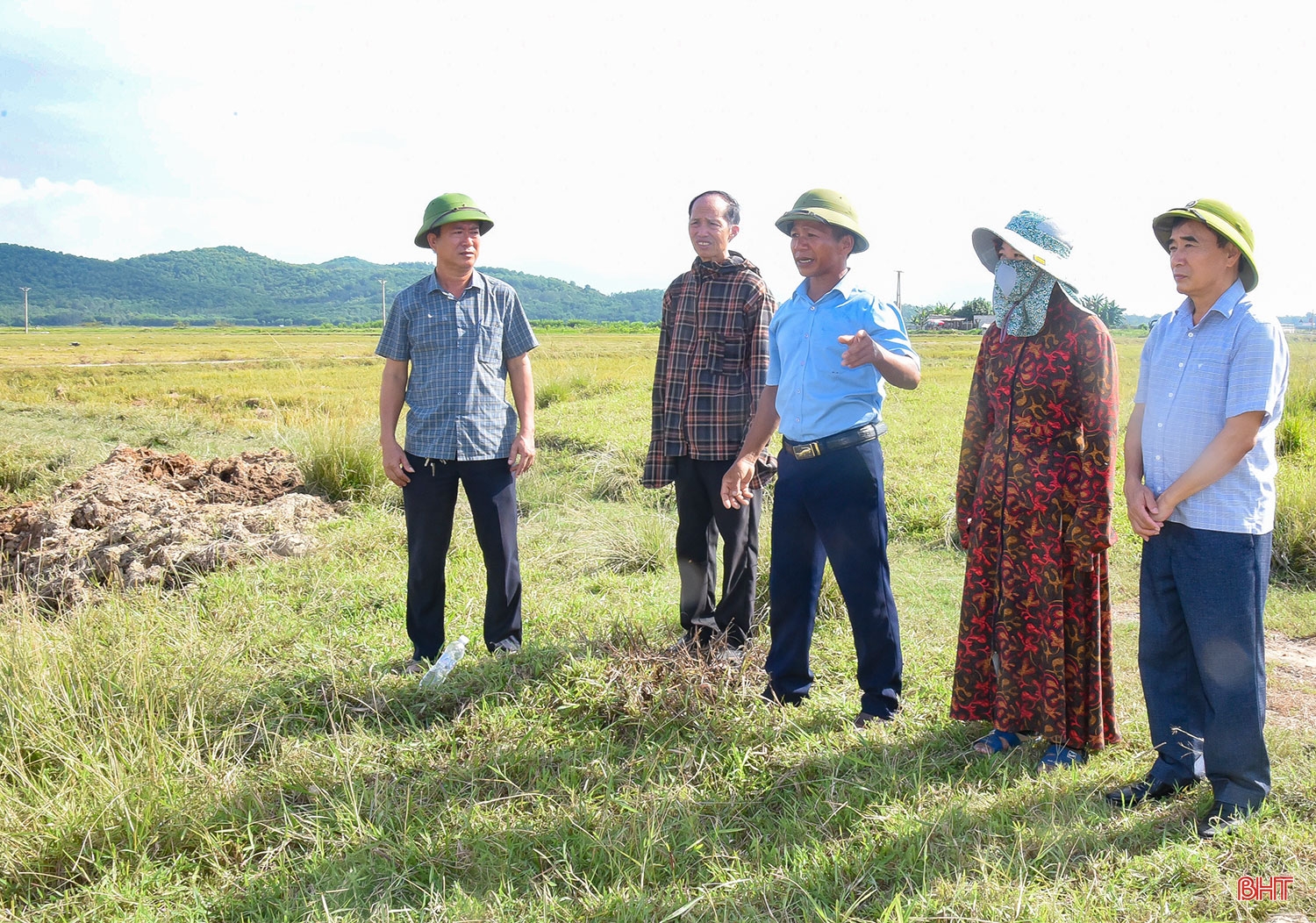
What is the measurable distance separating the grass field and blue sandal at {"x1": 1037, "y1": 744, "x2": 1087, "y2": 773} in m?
0.04

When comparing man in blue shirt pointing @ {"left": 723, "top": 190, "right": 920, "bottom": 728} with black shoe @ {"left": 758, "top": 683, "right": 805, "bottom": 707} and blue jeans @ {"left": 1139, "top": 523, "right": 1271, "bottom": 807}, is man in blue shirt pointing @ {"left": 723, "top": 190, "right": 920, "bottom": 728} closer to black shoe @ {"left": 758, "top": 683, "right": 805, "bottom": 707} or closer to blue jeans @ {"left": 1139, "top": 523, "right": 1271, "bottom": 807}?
black shoe @ {"left": 758, "top": 683, "right": 805, "bottom": 707}

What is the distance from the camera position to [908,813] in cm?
266

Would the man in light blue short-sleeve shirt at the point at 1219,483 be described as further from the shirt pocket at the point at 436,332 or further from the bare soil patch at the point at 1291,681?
the shirt pocket at the point at 436,332

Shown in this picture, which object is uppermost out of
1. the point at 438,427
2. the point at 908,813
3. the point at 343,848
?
the point at 438,427

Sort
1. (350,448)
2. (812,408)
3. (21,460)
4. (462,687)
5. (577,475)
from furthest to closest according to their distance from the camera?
(21,460), (577,475), (350,448), (462,687), (812,408)

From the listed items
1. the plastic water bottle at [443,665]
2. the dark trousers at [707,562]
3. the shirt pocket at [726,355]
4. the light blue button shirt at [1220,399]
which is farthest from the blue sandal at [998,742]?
the plastic water bottle at [443,665]

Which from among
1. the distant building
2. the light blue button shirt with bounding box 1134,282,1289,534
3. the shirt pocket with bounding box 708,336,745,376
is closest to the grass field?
the light blue button shirt with bounding box 1134,282,1289,534

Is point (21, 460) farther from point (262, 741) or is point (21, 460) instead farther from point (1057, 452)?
point (1057, 452)

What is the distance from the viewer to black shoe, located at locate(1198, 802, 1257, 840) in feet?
8.23

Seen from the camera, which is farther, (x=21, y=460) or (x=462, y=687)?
(x=21, y=460)

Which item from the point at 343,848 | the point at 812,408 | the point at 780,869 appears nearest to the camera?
the point at 780,869

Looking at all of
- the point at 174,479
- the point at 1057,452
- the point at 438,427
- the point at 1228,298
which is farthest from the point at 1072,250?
the point at 174,479

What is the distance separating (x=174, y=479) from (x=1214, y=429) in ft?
26.7

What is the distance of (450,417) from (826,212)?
6.01ft
